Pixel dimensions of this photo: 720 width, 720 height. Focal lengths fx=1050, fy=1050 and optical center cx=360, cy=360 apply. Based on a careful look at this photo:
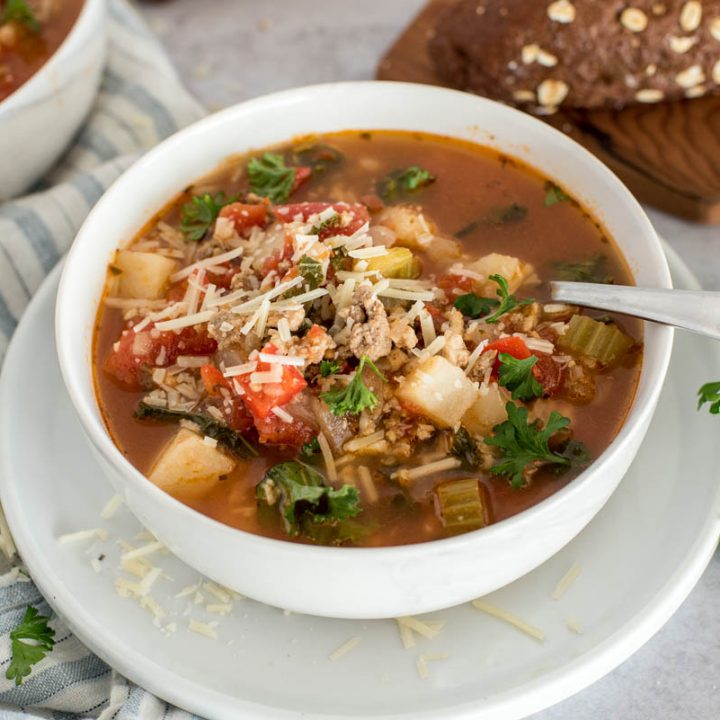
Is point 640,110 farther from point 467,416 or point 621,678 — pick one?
point 621,678

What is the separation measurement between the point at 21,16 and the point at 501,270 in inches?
111

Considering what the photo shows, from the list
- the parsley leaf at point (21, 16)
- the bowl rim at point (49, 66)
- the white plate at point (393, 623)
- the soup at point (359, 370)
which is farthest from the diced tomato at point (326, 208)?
the parsley leaf at point (21, 16)

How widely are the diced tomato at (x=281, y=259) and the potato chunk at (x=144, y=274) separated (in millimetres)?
438

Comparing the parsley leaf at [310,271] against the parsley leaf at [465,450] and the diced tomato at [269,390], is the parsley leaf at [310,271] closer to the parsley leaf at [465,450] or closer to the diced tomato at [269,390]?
the diced tomato at [269,390]

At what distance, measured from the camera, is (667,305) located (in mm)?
2918

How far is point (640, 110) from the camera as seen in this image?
464 cm

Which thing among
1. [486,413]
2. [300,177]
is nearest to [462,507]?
[486,413]

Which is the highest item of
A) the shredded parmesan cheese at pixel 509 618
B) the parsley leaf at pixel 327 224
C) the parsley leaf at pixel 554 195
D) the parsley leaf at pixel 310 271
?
the parsley leaf at pixel 310 271

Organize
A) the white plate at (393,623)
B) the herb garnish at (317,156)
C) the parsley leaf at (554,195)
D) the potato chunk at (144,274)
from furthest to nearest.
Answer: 1. the herb garnish at (317,156)
2. the parsley leaf at (554,195)
3. the potato chunk at (144,274)
4. the white plate at (393,623)

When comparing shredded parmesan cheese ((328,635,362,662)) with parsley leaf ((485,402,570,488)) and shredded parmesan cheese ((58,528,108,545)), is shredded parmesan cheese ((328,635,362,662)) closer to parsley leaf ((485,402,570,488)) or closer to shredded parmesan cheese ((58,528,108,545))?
parsley leaf ((485,402,570,488))

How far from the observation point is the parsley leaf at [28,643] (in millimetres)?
2957

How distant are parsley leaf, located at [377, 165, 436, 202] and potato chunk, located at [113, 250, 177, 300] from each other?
803 mm

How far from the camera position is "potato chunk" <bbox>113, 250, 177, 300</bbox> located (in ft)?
11.2

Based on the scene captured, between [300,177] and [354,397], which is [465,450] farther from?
[300,177]
